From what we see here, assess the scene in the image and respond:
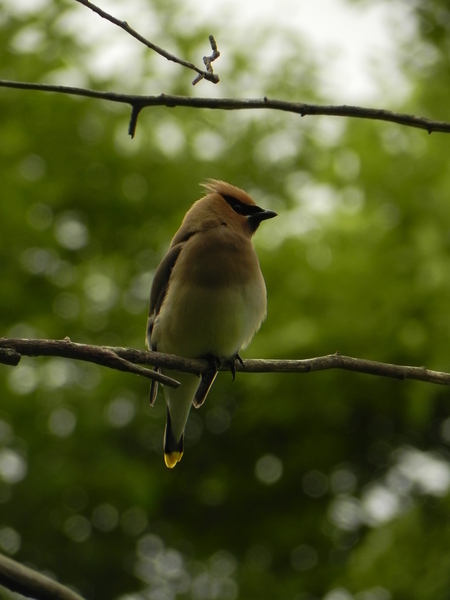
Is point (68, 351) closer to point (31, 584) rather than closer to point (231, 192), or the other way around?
point (31, 584)

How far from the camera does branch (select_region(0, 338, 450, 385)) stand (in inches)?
106

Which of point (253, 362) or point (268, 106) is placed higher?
point (268, 106)

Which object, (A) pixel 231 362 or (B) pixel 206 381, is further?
(B) pixel 206 381

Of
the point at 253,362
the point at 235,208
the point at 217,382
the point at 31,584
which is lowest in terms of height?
the point at 31,584

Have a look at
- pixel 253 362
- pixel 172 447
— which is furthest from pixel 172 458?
pixel 253 362

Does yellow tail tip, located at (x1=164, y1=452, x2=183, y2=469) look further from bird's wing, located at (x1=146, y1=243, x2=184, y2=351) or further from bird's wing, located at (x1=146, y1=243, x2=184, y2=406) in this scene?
bird's wing, located at (x1=146, y1=243, x2=184, y2=351)

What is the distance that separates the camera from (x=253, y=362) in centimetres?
337

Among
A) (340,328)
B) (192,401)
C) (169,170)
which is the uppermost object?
(169,170)

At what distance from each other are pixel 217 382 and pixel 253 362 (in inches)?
147

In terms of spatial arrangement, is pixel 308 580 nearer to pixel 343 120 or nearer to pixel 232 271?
pixel 232 271

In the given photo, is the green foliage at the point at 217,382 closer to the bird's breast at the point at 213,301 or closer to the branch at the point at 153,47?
the bird's breast at the point at 213,301

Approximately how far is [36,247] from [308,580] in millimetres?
3605

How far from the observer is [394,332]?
6645 millimetres

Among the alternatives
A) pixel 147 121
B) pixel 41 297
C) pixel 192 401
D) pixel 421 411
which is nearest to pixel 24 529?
pixel 41 297
